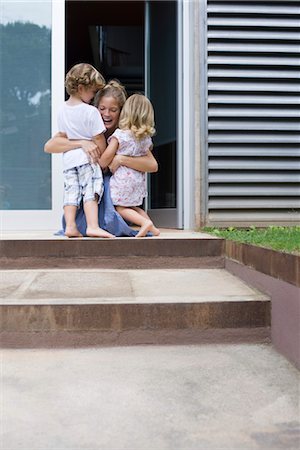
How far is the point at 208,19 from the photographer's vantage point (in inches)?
150

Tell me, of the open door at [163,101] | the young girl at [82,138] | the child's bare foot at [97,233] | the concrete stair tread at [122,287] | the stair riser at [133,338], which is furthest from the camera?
the open door at [163,101]

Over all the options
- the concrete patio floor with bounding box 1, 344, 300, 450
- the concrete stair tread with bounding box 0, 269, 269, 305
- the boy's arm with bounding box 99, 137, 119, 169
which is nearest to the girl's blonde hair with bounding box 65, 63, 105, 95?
the boy's arm with bounding box 99, 137, 119, 169

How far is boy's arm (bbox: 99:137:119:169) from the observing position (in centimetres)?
289

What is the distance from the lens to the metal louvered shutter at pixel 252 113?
380 centimetres

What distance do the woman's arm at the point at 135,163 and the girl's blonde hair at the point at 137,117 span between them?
0.47 ft

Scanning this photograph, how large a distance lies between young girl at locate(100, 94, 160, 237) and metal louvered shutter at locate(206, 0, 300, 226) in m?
0.99

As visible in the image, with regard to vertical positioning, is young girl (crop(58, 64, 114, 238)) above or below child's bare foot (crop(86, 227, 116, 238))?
above

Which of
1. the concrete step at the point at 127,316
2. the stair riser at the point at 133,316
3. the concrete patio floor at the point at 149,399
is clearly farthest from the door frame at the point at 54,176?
the concrete patio floor at the point at 149,399

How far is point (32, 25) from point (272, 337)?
3.39 metres

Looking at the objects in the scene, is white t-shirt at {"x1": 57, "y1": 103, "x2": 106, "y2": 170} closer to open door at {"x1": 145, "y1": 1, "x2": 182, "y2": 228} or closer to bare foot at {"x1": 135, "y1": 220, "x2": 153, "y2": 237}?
bare foot at {"x1": 135, "y1": 220, "x2": 153, "y2": 237}

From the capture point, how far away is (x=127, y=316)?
1.77 meters

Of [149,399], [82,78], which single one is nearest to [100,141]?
[82,78]

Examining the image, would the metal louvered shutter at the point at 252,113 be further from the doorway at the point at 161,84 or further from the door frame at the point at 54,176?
the door frame at the point at 54,176

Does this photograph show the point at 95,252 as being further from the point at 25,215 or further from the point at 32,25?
the point at 32,25
